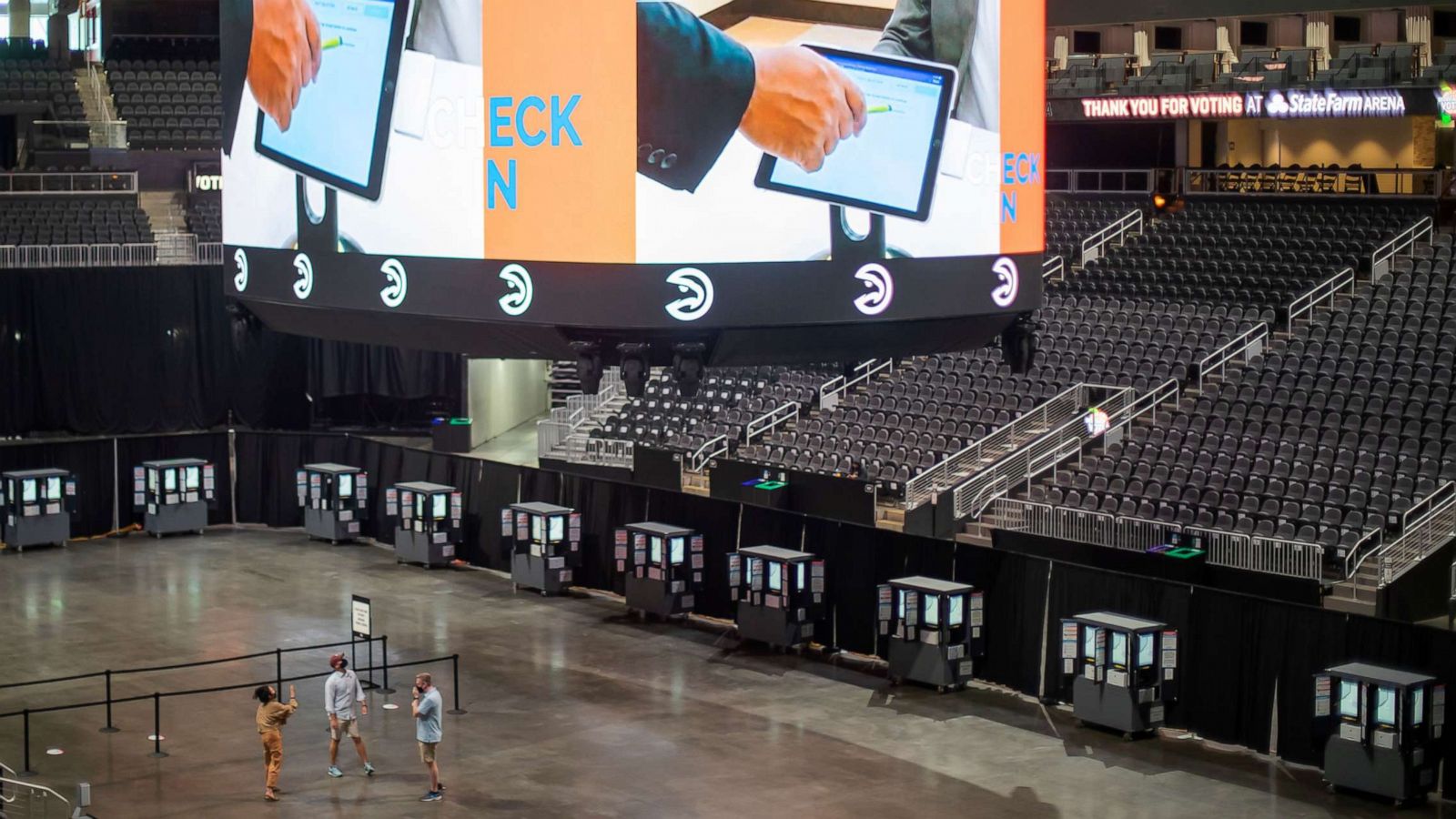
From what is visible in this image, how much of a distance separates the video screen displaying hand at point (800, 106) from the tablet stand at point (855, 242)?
0.38 m

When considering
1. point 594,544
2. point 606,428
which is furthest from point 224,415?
point 594,544

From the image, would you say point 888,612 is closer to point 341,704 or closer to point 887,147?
point 341,704

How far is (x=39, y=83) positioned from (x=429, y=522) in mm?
20526

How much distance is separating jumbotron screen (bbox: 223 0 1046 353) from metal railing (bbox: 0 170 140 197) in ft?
107

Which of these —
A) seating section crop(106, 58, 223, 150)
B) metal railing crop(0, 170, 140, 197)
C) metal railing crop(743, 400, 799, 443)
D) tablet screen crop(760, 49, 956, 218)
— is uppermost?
seating section crop(106, 58, 223, 150)

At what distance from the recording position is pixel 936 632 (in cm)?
2402

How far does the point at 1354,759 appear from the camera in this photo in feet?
64.3

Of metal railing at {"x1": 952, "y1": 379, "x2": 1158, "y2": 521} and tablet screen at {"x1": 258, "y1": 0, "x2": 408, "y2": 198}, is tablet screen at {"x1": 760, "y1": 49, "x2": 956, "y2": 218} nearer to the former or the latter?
tablet screen at {"x1": 258, "y1": 0, "x2": 408, "y2": 198}

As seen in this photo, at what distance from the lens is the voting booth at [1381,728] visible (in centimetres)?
1920

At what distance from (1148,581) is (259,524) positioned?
67.4 ft

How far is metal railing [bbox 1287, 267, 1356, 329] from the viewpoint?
3488 centimetres

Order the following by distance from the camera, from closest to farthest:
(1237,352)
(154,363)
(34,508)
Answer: (1237,352) → (34,508) → (154,363)

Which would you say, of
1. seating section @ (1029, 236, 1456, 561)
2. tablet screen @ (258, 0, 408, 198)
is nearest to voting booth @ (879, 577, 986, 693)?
seating section @ (1029, 236, 1456, 561)

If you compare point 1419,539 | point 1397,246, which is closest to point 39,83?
point 1397,246
